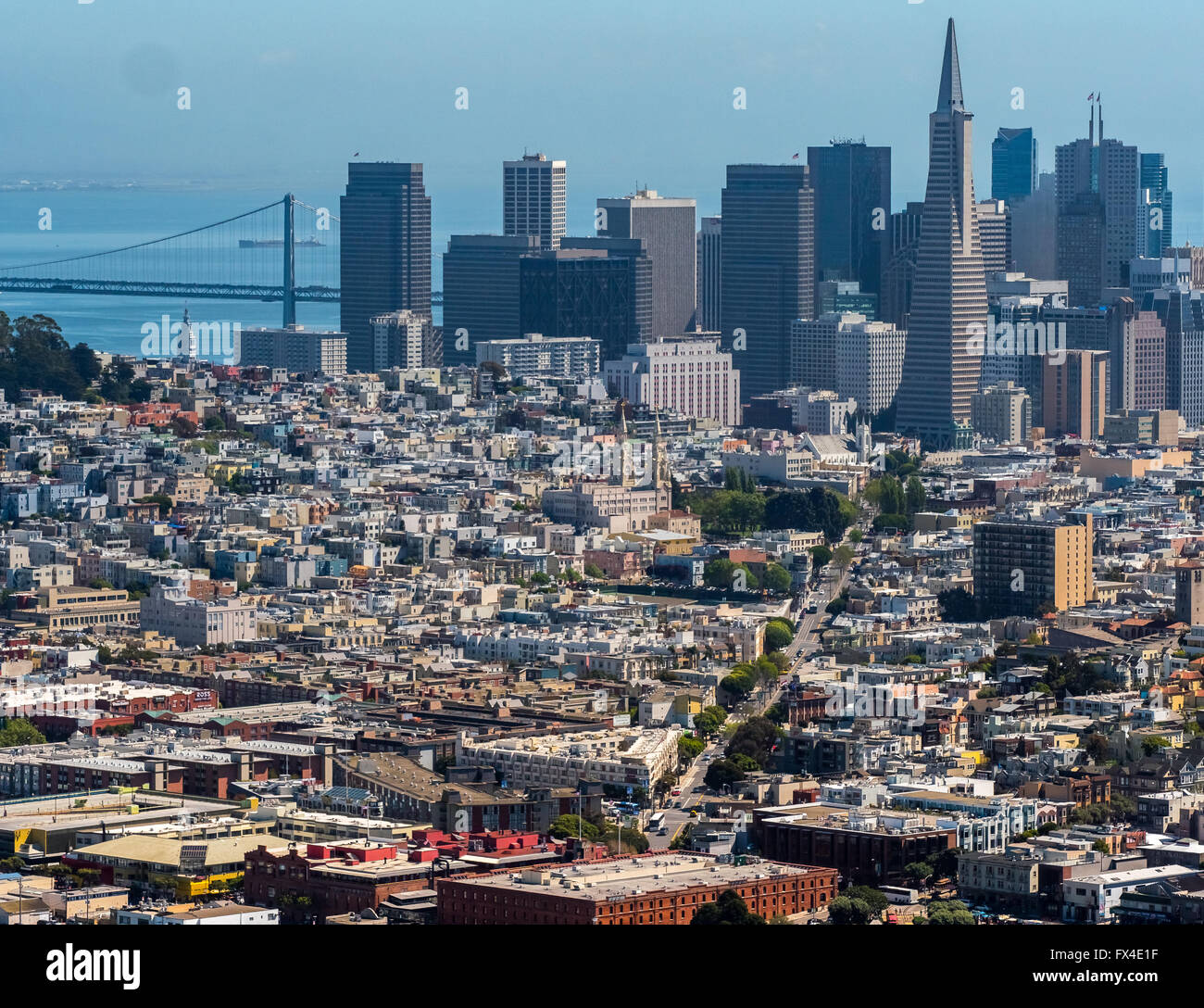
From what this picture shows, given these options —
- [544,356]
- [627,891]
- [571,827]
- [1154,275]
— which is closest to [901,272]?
[1154,275]

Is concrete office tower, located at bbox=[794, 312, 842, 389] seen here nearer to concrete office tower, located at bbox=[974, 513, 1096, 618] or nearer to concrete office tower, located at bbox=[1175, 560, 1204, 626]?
concrete office tower, located at bbox=[974, 513, 1096, 618]

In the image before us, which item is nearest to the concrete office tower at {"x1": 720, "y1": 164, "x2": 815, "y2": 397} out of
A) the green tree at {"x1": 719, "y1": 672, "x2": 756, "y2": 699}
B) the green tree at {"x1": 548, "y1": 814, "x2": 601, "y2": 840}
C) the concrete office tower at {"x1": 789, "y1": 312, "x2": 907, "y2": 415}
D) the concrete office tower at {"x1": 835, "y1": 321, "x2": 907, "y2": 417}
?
the concrete office tower at {"x1": 789, "y1": 312, "x2": 907, "y2": 415}

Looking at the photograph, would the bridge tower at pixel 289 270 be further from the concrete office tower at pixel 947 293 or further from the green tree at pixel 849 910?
the green tree at pixel 849 910

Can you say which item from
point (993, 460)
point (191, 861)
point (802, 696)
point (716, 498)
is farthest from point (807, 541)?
point (191, 861)

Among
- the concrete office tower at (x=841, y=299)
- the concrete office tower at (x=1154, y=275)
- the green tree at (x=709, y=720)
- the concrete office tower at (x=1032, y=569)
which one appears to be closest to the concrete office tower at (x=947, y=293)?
the concrete office tower at (x=841, y=299)

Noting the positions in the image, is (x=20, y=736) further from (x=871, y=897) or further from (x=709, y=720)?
(x=871, y=897)

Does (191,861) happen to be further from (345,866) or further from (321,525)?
(321,525)
